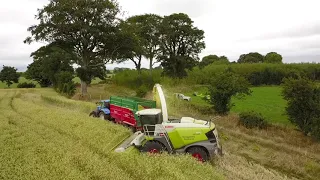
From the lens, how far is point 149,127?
496 inches

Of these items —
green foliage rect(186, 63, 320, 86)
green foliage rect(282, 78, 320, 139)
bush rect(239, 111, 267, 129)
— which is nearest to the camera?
green foliage rect(282, 78, 320, 139)

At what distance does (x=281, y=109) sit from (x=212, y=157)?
16618 mm

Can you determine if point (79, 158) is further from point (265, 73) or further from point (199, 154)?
point (265, 73)

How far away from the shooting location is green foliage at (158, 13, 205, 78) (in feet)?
157

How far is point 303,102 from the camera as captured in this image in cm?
1695

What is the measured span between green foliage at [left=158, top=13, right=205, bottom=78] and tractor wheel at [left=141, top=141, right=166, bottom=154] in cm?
3703

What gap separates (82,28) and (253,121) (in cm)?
2194

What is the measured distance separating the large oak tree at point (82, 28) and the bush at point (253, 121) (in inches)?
784

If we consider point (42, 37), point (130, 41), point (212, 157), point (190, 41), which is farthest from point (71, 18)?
point (212, 157)

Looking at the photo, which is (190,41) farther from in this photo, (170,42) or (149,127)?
(149,127)

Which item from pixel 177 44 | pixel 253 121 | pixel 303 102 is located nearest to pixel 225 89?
pixel 253 121

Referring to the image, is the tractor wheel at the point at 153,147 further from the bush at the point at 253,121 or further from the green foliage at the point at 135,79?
the green foliage at the point at 135,79

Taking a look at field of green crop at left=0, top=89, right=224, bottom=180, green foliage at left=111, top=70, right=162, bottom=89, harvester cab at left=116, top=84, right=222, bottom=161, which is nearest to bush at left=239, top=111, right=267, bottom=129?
harvester cab at left=116, top=84, right=222, bottom=161

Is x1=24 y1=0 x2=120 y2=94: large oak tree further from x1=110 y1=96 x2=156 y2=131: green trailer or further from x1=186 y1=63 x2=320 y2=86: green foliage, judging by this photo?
x1=186 y1=63 x2=320 y2=86: green foliage
